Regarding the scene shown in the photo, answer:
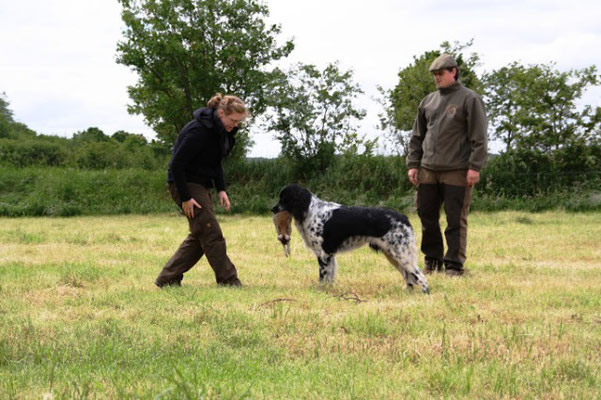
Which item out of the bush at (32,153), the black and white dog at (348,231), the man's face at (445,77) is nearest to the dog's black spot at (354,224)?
the black and white dog at (348,231)

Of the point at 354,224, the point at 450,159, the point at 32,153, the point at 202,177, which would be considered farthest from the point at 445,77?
the point at 32,153

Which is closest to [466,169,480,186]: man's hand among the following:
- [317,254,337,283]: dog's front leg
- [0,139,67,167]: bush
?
[317,254,337,283]: dog's front leg

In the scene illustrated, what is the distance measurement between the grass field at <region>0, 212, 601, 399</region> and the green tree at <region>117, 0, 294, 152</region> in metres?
14.6

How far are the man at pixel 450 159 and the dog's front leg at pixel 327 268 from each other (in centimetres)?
162

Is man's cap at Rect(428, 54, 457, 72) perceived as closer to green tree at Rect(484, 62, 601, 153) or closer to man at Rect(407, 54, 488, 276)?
man at Rect(407, 54, 488, 276)

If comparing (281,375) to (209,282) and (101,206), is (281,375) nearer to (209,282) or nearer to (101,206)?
(209,282)

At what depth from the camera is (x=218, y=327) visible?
4203mm

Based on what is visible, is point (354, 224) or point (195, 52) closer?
point (354, 224)

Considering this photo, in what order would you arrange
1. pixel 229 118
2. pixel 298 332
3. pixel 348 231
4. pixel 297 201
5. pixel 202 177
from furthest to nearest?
pixel 297 201 → pixel 202 177 → pixel 348 231 → pixel 229 118 → pixel 298 332

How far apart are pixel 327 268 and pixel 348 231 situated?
0.51 m

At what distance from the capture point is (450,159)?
22.9ft

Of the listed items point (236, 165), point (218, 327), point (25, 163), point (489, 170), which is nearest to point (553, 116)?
point (489, 170)

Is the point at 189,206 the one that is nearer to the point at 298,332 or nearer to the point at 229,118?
the point at 229,118

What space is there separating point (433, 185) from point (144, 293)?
3864mm
